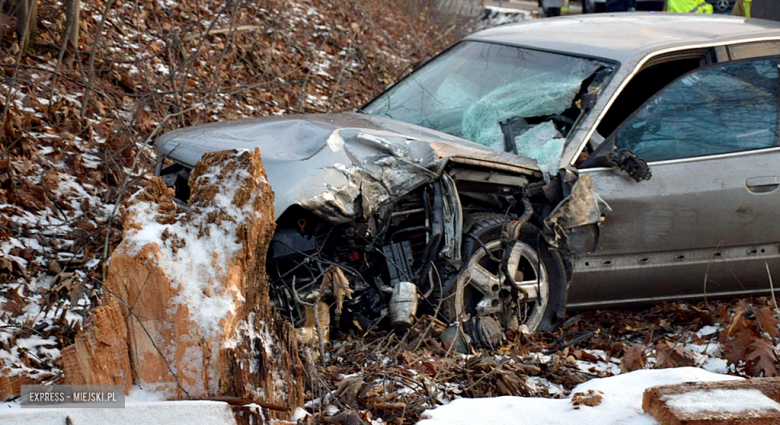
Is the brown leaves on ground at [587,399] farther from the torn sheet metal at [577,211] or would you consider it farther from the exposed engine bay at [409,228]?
the torn sheet metal at [577,211]

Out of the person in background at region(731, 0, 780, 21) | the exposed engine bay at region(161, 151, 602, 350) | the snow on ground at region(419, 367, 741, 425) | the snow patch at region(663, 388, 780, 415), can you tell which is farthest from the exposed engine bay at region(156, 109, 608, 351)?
the person in background at region(731, 0, 780, 21)

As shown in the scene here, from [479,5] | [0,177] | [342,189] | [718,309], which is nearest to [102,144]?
[0,177]

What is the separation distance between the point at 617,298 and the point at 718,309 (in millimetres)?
587

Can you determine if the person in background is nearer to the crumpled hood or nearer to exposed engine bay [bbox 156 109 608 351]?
exposed engine bay [bbox 156 109 608 351]

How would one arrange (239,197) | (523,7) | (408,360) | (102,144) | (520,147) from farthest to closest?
(523,7)
(102,144)
(520,147)
(408,360)
(239,197)

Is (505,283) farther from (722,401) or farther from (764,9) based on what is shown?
(764,9)

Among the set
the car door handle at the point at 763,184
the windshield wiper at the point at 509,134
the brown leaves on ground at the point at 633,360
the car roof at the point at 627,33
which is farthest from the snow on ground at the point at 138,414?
the car door handle at the point at 763,184

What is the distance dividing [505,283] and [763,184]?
158 cm

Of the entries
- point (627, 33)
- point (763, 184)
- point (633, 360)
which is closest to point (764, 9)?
point (627, 33)

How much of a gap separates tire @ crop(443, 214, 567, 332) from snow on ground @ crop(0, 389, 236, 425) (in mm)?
1662

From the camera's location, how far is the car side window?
15.0 ft

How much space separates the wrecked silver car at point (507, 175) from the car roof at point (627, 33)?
0.8 inches

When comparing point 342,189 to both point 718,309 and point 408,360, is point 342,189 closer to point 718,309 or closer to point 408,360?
point 408,360

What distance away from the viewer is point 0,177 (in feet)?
16.9
